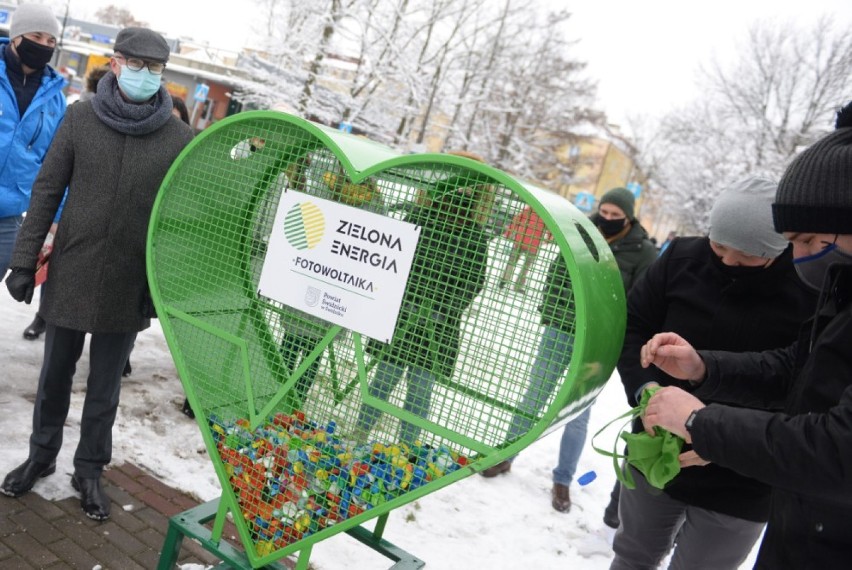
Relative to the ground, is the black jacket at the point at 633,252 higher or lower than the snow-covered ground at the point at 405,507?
higher

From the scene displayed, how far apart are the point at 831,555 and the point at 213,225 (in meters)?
1.89

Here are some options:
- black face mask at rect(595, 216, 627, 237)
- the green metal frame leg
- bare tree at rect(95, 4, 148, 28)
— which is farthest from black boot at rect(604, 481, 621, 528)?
bare tree at rect(95, 4, 148, 28)

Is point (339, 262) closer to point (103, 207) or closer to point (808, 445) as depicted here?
point (808, 445)

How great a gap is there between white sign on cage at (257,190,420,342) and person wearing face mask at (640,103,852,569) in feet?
2.44

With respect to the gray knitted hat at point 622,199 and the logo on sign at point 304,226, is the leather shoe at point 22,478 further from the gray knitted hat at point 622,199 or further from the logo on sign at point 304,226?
the gray knitted hat at point 622,199

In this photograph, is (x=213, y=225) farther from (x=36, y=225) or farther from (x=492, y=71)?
(x=492, y=71)

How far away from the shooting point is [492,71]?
19781 millimetres

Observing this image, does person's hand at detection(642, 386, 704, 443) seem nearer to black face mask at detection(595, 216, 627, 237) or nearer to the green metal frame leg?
the green metal frame leg

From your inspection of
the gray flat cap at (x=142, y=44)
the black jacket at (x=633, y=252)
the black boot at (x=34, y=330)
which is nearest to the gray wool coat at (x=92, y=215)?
the gray flat cap at (x=142, y=44)

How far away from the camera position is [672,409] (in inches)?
63.7

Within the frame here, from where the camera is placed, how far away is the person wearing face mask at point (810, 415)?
1.38 metres

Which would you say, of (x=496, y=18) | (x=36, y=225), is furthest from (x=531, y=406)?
(x=496, y=18)

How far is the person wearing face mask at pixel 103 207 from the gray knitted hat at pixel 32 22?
0.80m

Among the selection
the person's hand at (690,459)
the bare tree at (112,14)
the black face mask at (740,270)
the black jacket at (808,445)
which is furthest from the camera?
the bare tree at (112,14)
